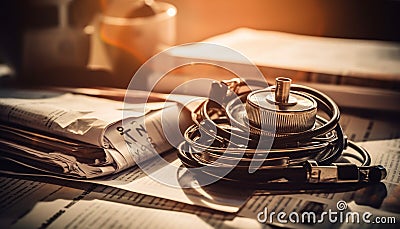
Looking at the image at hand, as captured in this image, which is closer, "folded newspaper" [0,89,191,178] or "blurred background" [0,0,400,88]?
"folded newspaper" [0,89,191,178]

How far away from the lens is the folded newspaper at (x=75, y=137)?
55cm

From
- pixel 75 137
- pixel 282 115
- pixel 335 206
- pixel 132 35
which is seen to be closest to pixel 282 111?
pixel 282 115

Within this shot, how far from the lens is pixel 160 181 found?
0.54m

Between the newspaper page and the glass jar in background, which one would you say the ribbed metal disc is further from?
the glass jar in background

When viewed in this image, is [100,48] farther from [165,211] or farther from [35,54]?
[165,211]

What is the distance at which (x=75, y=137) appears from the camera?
21.9 inches

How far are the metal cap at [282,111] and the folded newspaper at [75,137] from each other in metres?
0.12

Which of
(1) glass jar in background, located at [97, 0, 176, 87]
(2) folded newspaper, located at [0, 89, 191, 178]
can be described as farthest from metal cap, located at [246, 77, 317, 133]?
(1) glass jar in background, located at [97, 0, 176, 87]

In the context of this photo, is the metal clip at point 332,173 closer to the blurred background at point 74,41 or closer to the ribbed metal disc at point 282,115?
the ribbed metal disc at point 282,115

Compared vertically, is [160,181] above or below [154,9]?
below

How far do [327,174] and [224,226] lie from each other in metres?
0.13

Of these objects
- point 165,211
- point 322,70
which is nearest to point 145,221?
point 165,211

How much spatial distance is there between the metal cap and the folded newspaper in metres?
0.12

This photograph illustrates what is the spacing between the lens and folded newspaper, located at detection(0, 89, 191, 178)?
21.6 inches
